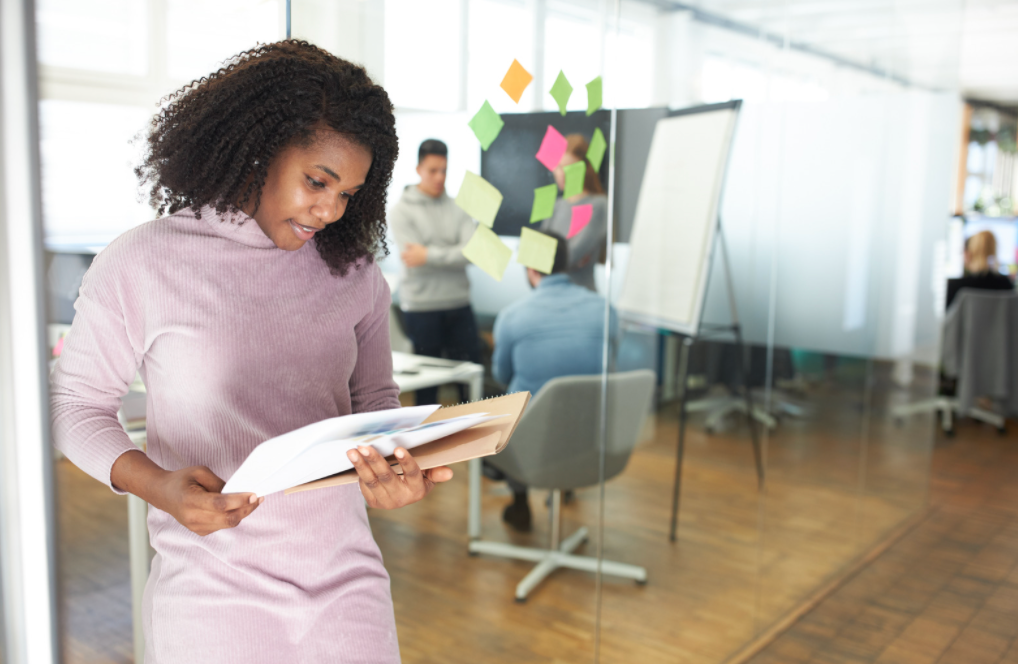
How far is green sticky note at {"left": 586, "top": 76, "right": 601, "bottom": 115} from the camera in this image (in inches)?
76.0

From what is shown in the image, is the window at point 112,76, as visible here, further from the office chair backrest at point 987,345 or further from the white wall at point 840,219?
the office chair backrest at point 987,345

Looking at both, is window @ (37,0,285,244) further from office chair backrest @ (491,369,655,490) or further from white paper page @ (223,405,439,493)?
office chair backrest @ (491,369,655,490)

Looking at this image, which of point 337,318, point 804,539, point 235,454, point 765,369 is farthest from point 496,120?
point 804,539

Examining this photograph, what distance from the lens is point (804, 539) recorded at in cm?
315

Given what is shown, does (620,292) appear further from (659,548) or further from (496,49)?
(659,548)

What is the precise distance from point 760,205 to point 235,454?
87.0 inches

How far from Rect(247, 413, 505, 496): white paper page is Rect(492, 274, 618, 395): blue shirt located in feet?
3.21

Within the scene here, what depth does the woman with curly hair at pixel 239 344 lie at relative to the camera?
3.01 feet

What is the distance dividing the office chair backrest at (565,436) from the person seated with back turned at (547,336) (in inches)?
1.3

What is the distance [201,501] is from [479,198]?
1.02 meters

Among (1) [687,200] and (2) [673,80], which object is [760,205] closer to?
(1) [687,200]

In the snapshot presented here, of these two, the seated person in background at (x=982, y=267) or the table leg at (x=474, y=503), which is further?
the seated person in background at (x=982, y=267)

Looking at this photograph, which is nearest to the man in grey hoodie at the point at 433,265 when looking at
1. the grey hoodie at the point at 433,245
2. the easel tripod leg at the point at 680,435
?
the grey hoodie at the point at 433,245

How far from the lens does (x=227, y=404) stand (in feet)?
3.19
